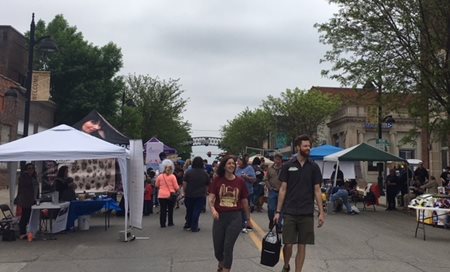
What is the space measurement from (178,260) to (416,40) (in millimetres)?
13457

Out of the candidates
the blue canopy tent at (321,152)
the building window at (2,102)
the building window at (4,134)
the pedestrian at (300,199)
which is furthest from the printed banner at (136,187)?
the building window at (4,134)

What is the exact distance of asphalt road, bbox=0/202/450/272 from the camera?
339 inches

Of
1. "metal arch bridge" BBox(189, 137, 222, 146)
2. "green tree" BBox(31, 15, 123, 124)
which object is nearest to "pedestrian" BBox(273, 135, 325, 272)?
"green tree" BBox(31, 15, 123, 124)

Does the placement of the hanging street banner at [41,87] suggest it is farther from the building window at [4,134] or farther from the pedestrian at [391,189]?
the pedestrian at [391,189]

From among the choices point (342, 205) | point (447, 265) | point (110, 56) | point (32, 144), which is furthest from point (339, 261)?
point (110, 56)

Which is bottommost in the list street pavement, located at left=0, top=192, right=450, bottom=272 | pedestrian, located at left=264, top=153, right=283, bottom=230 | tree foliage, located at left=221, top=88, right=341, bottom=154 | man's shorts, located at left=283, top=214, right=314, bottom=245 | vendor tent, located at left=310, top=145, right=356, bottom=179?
street pavement, located at left=0, top=192, right=450, bottom=272

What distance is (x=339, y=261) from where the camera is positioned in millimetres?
8977

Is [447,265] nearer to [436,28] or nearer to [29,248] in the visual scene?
[29,248]

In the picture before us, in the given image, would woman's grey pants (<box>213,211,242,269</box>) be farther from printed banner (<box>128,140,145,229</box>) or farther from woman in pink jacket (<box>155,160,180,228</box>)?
woman in pink jacket (<box>155,160,180,228</box>)

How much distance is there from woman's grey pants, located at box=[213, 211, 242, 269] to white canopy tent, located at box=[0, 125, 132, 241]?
4.71 meters

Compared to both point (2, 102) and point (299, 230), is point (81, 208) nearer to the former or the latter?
point (299, 230)

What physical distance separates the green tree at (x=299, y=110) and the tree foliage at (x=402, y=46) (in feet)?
96.4

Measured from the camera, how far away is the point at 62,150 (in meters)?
11.6

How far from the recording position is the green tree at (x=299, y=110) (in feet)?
162
